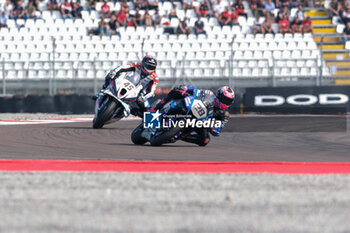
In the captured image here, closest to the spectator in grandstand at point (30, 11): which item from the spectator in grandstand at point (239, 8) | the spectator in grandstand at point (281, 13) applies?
the spectator in grandstand at point (239, 8)

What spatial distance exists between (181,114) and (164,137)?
476 mm

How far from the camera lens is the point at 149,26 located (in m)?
26.0

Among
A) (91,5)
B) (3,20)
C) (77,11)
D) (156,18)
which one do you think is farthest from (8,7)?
(156,18)

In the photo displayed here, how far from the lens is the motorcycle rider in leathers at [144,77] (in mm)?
14680

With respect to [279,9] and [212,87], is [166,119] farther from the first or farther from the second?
[279,9]

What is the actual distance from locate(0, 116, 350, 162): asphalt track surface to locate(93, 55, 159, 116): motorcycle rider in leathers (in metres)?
0.67

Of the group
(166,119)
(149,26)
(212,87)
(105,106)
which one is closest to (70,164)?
(166,119)

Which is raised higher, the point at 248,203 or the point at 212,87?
the point at 248,203

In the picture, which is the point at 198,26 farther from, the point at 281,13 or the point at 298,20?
the point at 298,20

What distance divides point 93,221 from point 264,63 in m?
18.7

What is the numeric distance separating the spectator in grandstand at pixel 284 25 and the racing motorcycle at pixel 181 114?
15.5 metres

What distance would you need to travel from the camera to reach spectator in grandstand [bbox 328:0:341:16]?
26.8 meters

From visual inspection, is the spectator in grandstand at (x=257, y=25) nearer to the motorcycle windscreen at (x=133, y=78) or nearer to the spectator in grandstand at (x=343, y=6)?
the spectator in grandstand at (x=343, y=6)

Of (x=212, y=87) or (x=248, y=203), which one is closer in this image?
(x=248, y=203)
